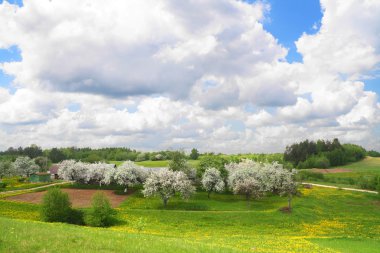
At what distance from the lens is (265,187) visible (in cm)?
9412

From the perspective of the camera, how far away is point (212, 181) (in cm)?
9456

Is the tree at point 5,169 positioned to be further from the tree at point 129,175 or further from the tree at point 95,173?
the tree at point 129,175

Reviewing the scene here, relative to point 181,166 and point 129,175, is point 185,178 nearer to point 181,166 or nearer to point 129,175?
point 181,166

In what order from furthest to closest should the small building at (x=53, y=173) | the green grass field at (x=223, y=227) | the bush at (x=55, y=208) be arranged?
the small building at (x=53, y=173) < the bush at (x=55, y=208) < the green grass field at (x=223, y=227)

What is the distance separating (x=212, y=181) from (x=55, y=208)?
4679 cm

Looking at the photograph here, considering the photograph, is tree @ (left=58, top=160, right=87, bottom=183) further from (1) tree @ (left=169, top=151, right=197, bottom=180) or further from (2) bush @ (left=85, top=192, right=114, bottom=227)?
(2) bush @ (left=85, top=192, right=114, bottom=227)

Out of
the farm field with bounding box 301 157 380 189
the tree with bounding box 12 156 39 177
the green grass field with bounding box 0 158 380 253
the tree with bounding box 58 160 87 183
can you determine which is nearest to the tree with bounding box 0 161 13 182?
the tree with bounding box 12 156 39 177

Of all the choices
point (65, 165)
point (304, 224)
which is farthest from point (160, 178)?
point (65, 165)

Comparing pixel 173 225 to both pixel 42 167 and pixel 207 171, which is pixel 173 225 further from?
pixel 42 167

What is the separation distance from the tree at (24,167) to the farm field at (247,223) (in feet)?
300

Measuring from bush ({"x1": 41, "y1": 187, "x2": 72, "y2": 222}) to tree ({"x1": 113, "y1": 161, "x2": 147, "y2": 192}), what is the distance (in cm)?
3797

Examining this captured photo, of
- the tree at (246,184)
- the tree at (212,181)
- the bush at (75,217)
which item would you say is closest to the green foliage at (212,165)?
the tree at (246,184)

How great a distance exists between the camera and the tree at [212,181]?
308ft

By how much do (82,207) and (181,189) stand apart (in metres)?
22.4
